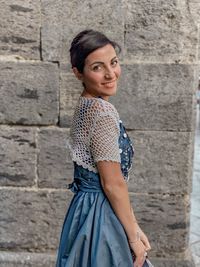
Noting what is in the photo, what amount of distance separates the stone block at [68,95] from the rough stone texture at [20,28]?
0.88 ft

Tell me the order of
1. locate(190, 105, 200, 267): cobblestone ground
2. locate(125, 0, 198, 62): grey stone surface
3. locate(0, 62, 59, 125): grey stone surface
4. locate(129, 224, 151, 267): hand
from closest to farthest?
locate(129, 224, 151, 267): hand, locate(125, 0, 198, 62): grey stone surface, locate(0, 62, 59, 125): grey stone surface, locate(190, 105, 200, 267): cobblestone ground

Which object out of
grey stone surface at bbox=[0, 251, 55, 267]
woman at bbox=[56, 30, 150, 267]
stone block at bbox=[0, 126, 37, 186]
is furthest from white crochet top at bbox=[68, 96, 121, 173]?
grey stone surface at bbox=[0, 251, 55, 267]

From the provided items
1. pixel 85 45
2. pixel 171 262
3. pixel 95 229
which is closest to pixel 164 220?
pixel 171 262

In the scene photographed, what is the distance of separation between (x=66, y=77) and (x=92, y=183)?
1383mm

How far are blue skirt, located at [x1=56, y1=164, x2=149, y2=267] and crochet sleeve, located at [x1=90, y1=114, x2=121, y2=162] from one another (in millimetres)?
171

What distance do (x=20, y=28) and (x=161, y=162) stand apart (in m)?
1.39

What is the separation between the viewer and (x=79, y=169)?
91.7 inches

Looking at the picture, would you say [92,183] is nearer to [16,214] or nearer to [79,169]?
[79,169]

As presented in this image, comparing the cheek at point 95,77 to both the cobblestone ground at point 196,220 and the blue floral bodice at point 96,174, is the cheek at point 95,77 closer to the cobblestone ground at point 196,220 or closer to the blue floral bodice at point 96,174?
the blue floral bodice at point 96,174

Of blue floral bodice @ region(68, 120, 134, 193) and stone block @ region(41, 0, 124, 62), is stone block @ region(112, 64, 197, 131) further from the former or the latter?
blue floral bodice @ region(68, 120, 134, 193)

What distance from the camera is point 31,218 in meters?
3.70

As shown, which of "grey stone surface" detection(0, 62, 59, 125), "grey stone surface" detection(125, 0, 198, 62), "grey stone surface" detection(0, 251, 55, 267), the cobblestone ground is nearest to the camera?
"grey stone surface" detection(125, 0, 198, 62)

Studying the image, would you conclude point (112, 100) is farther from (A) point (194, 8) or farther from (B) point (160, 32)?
(A) point (194, 8)

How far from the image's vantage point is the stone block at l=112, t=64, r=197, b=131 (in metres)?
3.45
